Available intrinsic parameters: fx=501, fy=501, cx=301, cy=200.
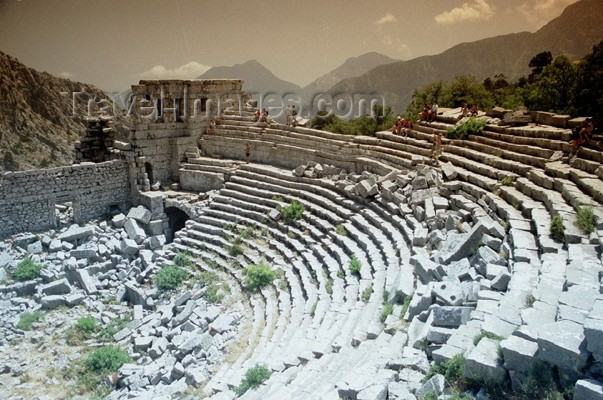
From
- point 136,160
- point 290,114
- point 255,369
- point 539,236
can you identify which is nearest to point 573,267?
point 539,236

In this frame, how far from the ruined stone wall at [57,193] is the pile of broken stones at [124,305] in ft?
2.07

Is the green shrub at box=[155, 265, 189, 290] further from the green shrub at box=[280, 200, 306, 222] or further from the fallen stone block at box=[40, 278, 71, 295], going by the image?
the green shrub at box=[280, 200, 306, 222]

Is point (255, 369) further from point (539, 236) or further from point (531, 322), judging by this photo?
point (539, 236)

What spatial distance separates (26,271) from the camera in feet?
51.3

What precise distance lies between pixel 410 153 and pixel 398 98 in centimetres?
3643

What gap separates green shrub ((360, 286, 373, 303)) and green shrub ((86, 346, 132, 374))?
5.96 metres

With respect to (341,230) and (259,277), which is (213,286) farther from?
(341,230)

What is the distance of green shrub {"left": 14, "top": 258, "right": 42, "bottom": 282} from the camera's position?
1559cm

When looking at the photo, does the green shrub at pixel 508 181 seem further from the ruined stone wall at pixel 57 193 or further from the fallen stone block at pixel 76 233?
the ruined stone wall at pixel 57 193

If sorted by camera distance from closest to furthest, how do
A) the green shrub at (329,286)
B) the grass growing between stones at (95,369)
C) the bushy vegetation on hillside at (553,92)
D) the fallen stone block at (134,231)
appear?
the grass growing between stones at (95,369) → the green shrub at (329,286) → the bushy vegetation on hillside at (553,92) → the fallen stone block at (134,231)

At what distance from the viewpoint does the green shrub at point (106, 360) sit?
11.7 meters

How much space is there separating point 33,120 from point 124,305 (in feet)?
84.2

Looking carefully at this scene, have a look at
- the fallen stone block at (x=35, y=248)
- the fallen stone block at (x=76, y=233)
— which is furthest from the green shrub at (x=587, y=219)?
the fallen stone block at (x=35, y=248)

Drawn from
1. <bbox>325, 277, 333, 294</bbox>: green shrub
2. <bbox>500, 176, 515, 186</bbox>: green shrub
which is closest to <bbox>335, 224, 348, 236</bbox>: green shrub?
<bbox>325, 277, 333, 294</bbox>: green shrub
